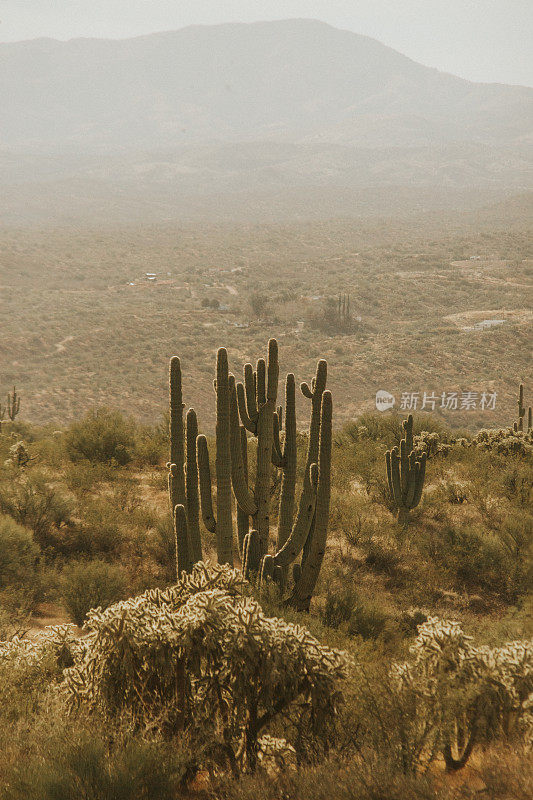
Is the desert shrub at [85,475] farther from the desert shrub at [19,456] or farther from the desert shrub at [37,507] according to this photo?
the desert shrub at [37,507]

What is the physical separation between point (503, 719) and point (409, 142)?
21146 cm

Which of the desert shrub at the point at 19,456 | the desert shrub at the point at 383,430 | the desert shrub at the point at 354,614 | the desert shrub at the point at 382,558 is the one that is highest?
the desert shrub at the point at 19,456

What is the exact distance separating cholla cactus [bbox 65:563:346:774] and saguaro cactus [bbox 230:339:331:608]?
2008 mm

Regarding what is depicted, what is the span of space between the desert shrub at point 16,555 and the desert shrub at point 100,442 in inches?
169

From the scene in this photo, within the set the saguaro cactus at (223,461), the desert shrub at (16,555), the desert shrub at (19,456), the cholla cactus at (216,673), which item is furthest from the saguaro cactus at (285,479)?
the desert shrub at (19,456)

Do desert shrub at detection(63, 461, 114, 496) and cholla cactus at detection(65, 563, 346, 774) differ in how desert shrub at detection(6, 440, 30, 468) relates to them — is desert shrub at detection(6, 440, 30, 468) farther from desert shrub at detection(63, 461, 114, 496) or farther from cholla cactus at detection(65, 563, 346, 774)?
cholla cactus at detection(65, 563, 346, 774)

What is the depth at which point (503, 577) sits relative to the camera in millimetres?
8117

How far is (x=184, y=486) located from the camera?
21.1ft

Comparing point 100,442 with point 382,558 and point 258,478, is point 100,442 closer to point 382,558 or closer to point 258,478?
point 382,558

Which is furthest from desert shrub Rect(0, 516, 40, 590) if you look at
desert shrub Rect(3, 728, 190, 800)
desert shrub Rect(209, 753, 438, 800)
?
desert shrub Rect(209, 753, 438, 800)

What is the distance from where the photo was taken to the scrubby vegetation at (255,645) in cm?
350

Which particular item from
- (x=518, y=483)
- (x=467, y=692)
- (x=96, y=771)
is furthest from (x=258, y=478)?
(x=518, y=483)

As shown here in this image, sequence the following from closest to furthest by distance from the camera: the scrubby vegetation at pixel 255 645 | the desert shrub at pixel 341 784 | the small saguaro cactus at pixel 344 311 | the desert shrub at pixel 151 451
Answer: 1. the desert shrub at pixel 341 784
2. the scrubby vegetation at pixel 255 645
3. the desert shrub at pixel 151 451
4. the small saguaro cactus at pixel 344 311

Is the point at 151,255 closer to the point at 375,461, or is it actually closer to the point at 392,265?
the point at 392,265
